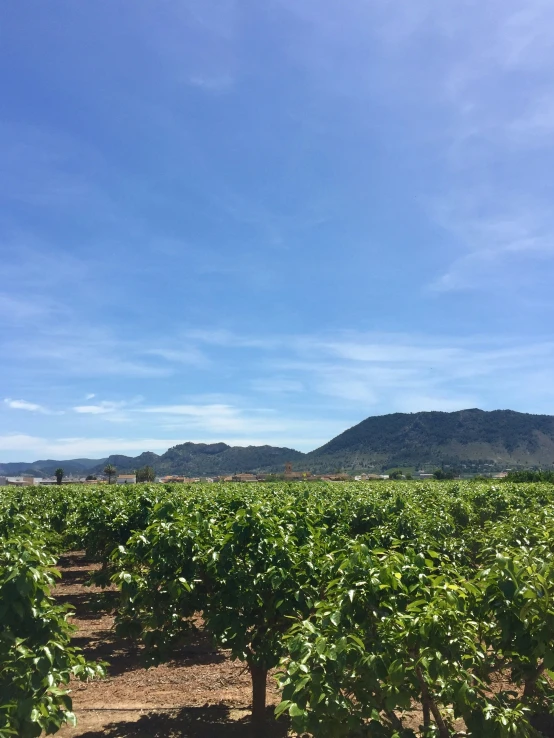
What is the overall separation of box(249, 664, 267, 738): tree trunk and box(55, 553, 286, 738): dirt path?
141 mm

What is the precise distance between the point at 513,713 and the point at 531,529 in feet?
16.1

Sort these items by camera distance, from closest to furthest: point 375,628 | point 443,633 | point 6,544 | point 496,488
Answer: point 443,633 → point 375,628 → point 6,544 → point 496,488

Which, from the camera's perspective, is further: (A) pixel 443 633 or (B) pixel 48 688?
(B) pixel 48 688

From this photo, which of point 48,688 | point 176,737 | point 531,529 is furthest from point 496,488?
point 48,688

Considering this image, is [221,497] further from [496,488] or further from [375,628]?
[496,488]

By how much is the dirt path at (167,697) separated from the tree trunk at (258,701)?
0.14 meters

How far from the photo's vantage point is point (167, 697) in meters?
7.78

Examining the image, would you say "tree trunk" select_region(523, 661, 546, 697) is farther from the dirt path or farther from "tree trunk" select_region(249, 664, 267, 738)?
the dirt path

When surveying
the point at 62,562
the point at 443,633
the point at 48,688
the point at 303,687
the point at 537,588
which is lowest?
the point at 62,562

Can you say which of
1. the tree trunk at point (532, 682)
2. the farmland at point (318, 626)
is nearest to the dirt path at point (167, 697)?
the farmland at point (318, 626)

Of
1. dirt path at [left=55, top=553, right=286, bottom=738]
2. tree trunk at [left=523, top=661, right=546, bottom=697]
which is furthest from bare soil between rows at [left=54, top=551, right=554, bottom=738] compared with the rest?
tree trunk at [left=523, top=661, right=546, bottom=697]

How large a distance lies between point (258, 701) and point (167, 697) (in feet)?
6.81

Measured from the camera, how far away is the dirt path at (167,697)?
669 cm

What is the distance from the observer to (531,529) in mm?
7426
